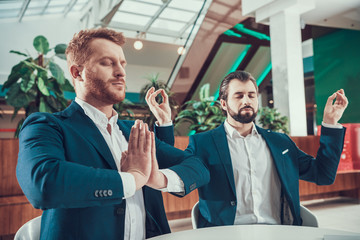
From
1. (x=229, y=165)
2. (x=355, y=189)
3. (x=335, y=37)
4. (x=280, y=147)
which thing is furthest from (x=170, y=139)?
(x=335, y=37)

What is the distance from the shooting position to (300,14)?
248 inches

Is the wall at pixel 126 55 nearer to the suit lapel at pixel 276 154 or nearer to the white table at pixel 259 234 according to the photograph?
the suit lapel at pixel 276 154

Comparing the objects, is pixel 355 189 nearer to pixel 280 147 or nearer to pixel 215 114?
pixel 215 114

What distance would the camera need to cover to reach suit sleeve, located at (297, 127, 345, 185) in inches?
67.1

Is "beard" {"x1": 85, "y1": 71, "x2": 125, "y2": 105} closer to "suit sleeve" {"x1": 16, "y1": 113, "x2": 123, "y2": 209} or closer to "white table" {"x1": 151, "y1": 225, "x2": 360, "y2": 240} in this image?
"suit sleeve" {"x1": 16, "y1": 113, "x2": 123, "y2": 209}

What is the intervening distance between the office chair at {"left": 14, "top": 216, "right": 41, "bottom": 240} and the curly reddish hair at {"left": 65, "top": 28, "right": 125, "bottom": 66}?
0.67 metres

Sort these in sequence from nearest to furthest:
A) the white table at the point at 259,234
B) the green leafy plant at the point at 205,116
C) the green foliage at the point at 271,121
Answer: the white table at the point at 259,234, the green leafy plant at the point at 205,116, the green foliage at the point at 271,121

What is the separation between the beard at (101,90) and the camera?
4.01ft

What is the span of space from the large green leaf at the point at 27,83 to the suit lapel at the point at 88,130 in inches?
104

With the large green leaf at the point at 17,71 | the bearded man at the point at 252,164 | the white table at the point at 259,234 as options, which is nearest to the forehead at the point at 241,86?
the bearded man at the point at 252,164

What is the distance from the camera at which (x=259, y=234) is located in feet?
3.44

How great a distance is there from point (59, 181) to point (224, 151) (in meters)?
1.09

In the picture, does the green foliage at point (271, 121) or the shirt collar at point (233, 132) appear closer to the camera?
the shirt collar at point (233, 132)

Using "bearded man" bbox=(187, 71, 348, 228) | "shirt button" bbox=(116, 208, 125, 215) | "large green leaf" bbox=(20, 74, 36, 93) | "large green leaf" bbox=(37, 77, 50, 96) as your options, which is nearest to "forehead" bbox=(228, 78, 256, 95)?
"bearded man" bbox=(187, 71, 348, 228)
